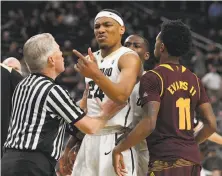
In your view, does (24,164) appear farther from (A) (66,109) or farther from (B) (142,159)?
(B) (142,159)

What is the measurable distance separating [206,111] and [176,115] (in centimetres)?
38

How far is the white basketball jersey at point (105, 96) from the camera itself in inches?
202

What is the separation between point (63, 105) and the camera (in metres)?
4.45

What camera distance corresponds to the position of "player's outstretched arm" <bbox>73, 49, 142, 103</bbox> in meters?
4.48

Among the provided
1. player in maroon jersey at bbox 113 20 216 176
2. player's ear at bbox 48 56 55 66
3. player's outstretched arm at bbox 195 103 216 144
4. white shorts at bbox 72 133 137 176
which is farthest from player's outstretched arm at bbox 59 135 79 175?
player's outstretched arm at bbox 195 103 216 144

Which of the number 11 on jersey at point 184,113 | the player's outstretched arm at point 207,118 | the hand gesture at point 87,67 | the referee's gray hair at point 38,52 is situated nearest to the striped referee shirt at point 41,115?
the referee's gray hair at point 38,52

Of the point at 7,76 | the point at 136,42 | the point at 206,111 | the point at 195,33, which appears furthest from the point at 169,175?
the point at 195,33

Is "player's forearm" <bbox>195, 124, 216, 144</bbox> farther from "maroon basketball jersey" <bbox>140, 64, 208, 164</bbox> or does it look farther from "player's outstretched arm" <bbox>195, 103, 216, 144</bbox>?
"maroon basketball jersey" <bbox>140, 64, 208, 164</bbox>

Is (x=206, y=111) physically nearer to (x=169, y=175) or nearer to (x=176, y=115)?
(x=176, y=115)

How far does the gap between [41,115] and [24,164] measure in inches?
15.6

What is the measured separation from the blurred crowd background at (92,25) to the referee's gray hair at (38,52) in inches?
411

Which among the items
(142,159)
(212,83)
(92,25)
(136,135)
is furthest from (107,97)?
(92,25)

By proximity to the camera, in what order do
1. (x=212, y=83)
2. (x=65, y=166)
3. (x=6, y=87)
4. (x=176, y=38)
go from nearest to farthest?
(x=176, y=38) < (x=65, y=166) < (x=6, y=87) < (x=212, y=83)

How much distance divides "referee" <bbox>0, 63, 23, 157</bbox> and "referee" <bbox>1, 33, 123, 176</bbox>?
1.61m
